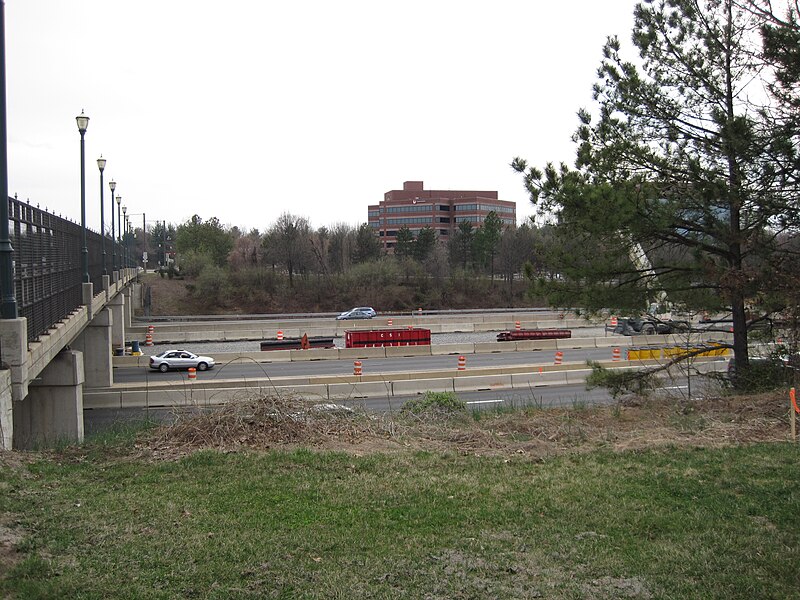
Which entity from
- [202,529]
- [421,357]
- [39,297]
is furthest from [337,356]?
[202,529]

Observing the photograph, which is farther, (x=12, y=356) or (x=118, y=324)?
(x=118, y=324)

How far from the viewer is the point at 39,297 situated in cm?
1396

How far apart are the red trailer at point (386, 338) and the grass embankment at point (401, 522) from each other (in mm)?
30113

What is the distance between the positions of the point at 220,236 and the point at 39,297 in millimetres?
78939

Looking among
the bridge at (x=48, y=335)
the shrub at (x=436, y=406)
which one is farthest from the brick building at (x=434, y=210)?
the shrub at (x=436, y=406)

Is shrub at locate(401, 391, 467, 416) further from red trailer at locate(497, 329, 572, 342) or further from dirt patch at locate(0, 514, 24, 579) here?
red trailer at locate(497, 329, 572, 342)

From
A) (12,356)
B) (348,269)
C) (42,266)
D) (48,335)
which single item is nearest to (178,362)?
(42,266)

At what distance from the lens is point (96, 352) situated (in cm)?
2770

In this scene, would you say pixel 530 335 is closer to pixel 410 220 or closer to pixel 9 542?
pixel 9 542

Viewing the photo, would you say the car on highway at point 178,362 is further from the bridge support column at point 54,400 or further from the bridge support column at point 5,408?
the bridge support column at point 5,408

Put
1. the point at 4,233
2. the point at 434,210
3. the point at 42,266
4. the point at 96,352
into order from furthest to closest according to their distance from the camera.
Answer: the point at 434,210 → the point at 96,352 → the point at 42,266 → the point at 4,233

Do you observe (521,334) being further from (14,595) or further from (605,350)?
(14,595)

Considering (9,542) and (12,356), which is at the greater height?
(12,356)

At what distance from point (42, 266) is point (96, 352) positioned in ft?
46.2
